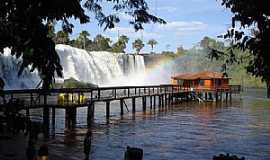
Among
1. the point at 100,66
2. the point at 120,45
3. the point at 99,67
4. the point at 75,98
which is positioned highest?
the point at 120,45

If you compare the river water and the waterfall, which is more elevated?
the waterfall

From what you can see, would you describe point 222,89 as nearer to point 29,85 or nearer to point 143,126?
point 29,85

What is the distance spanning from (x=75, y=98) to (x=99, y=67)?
60.8m

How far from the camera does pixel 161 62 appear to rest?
132 metres

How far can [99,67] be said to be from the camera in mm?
96438

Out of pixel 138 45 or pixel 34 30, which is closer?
pixel 34 30

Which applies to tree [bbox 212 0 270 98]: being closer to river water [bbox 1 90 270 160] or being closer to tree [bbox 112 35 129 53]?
river water [bbox 1 90 270 160]

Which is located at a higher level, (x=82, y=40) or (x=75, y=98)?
(x=82, y=40)

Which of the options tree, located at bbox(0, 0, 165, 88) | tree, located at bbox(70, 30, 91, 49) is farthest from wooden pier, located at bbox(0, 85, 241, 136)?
tree, located at bbox(70, 30, 91, 49)

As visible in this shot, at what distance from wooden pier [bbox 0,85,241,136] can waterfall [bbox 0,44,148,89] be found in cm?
1959

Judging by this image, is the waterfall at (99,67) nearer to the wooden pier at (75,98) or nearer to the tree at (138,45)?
the wooden pier at (75,98)

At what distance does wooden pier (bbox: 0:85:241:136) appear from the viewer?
21.5 meters

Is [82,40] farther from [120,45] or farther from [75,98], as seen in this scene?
[75,98]

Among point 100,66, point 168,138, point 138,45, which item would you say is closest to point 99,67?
point 100,66
